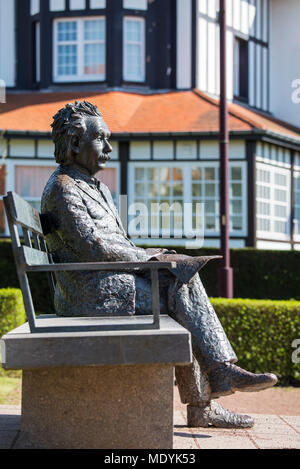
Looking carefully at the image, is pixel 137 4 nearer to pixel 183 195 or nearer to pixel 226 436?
pixel 183 195

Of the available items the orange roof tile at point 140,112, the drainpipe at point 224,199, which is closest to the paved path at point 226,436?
the drainpipe at point 224,199

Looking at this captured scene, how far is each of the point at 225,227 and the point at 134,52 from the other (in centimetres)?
893

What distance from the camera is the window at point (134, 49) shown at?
18609mm

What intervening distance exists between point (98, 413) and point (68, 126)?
182 centimetres

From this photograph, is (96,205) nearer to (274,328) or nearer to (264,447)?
(264,447)

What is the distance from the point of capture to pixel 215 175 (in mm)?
17062

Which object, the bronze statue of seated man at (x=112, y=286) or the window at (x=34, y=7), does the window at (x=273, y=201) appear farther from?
the bronze statue of seated man at (x=112, y=286)

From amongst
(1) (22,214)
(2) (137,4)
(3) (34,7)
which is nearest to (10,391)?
(1) (22,214)

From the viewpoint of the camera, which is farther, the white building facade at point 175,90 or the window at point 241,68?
the window at point 241,68

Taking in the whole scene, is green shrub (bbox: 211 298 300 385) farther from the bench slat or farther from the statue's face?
the bench slat

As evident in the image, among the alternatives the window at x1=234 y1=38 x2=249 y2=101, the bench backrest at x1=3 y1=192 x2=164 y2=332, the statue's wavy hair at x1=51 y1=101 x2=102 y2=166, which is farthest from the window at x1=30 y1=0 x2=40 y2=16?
the bench backrest at x1=3 y1=192 x2=164 y2=332

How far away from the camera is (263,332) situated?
8.56m

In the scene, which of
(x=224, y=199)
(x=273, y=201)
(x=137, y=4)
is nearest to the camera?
(x=224, y=199)

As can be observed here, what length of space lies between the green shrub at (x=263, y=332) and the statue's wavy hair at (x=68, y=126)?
4.41 meters
